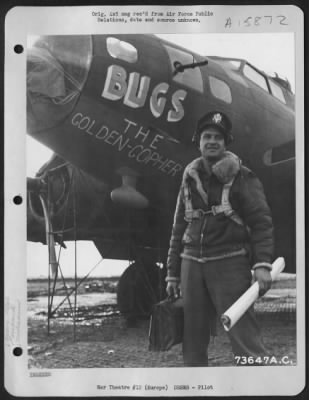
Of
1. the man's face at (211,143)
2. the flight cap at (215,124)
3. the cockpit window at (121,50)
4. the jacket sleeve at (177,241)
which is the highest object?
the cockpit window at (121,50)

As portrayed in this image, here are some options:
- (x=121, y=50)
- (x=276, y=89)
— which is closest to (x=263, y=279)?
(x=276, y=89)

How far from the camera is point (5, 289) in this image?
43.2 inches

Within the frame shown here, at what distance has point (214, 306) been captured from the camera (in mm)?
1088

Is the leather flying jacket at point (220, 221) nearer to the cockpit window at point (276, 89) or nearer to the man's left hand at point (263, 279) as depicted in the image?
the man's left hand at point (263, 279)

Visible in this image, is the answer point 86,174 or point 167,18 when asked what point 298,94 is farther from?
point 86,174

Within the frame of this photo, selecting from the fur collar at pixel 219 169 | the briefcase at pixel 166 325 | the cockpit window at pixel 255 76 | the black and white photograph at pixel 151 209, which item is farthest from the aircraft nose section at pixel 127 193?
the cockpit window at pixel 255 76

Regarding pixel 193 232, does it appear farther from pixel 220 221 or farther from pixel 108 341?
pixel 108 341

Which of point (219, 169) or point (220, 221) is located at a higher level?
point (219, 169)

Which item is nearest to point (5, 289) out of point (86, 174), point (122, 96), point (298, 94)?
point (86, 174)

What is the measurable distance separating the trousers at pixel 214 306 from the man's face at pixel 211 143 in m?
0.24

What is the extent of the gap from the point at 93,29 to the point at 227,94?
0.34 meters

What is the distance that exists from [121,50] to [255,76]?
0.31 meters

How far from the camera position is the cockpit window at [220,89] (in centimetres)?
111

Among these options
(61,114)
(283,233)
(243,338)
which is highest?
(61,114)
